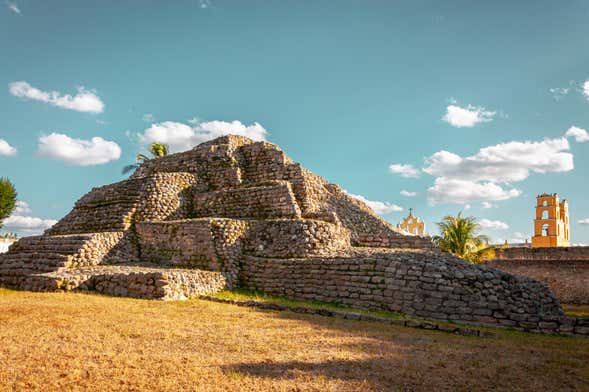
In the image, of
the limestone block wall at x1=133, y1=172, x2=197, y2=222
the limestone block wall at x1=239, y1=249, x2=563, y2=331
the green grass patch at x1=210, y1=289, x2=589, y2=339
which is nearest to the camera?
the green grass patch at x1=210, y1=289, x2=589, y2=339

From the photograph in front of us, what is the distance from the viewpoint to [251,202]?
59.4ft

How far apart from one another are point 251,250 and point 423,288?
6401mm

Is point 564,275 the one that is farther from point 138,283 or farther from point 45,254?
point 45,254

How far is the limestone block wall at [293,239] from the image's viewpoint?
14070 mm

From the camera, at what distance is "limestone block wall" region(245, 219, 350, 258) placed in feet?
46.2

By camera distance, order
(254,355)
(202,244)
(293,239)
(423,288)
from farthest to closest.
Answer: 1. (202,244)
2. (293,239)
3. (423,288)
4. (254,355)

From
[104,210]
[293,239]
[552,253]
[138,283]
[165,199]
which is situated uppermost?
[165,199]

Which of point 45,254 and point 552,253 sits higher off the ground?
point 552,253

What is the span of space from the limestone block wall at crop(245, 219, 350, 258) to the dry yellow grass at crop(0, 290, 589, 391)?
4694 millimetres

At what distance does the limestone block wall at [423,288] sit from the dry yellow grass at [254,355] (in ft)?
4.27

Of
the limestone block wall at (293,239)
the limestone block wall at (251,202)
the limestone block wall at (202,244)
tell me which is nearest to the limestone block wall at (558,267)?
the limestone block wall at (293,239)

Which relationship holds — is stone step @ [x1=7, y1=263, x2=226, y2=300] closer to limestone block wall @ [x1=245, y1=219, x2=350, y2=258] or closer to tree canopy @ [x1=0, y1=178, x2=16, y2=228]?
limestone block wall @ [x1=245, y1=219, x2=350, y2=258]

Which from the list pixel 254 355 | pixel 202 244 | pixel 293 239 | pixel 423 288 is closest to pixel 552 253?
pixel 423 288

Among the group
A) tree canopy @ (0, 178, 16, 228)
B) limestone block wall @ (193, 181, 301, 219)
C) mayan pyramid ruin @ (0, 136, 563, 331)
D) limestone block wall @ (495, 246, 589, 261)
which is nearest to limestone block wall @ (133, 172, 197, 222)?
mayan pyramid ruin @ (0, 136, 563, 331)
